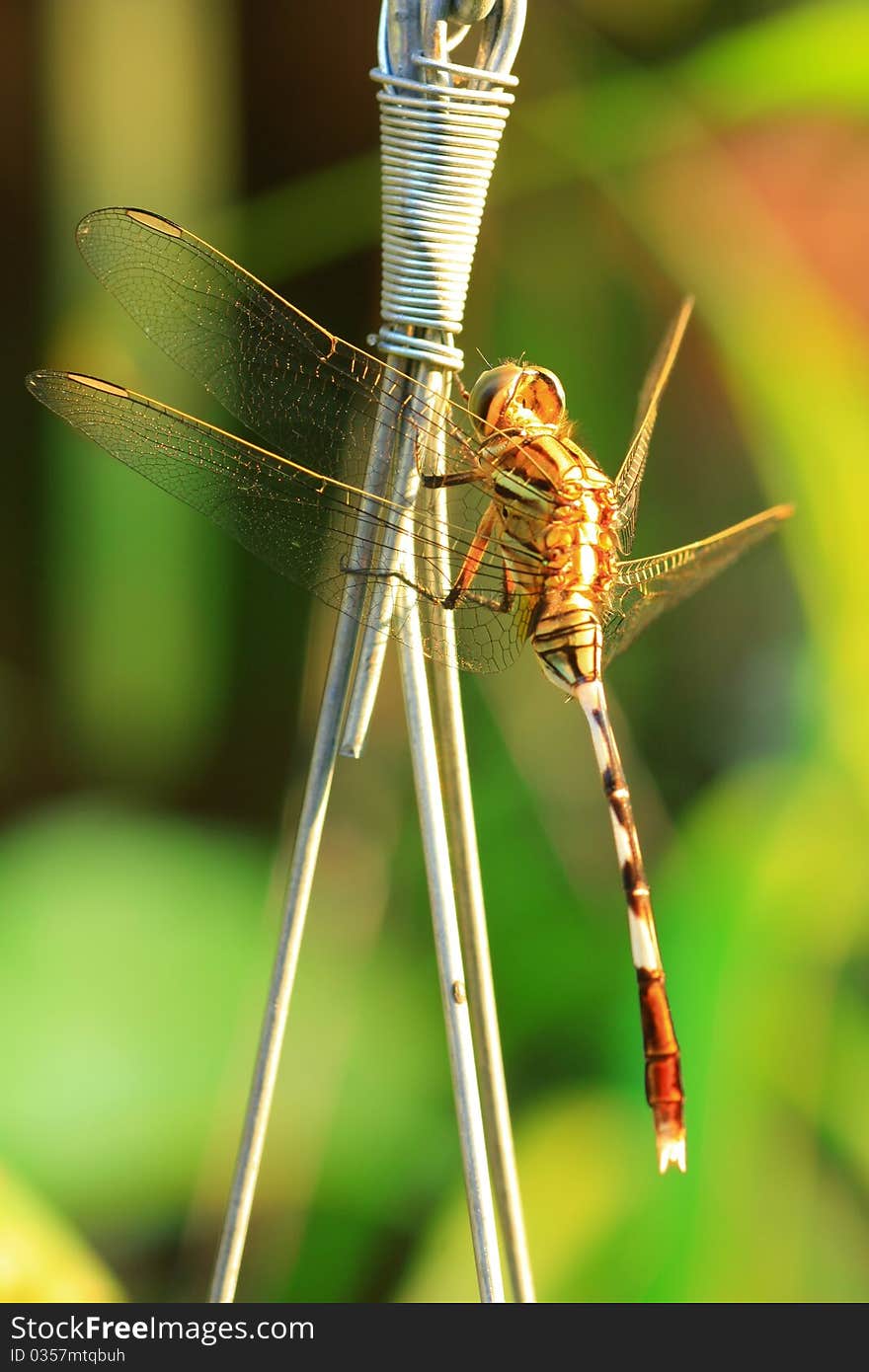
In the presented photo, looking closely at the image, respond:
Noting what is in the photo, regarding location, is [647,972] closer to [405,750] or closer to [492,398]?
[492,398]

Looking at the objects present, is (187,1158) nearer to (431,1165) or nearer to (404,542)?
(431,1165)

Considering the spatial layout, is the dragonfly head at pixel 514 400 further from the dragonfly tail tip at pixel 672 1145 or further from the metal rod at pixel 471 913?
the dragonfly tail tip at pixel 672 1145

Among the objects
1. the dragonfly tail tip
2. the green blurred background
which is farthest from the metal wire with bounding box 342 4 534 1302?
the green blurred background

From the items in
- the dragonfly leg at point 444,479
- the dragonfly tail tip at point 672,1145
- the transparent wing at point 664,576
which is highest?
the dragonfly leg at point 444,479

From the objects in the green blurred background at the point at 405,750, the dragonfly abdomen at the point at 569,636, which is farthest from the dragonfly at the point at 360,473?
the green blurred background at the point at 405,750

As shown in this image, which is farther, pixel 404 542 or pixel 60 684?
pixel 60 684

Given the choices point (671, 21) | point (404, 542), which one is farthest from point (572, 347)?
point (404, 542)
